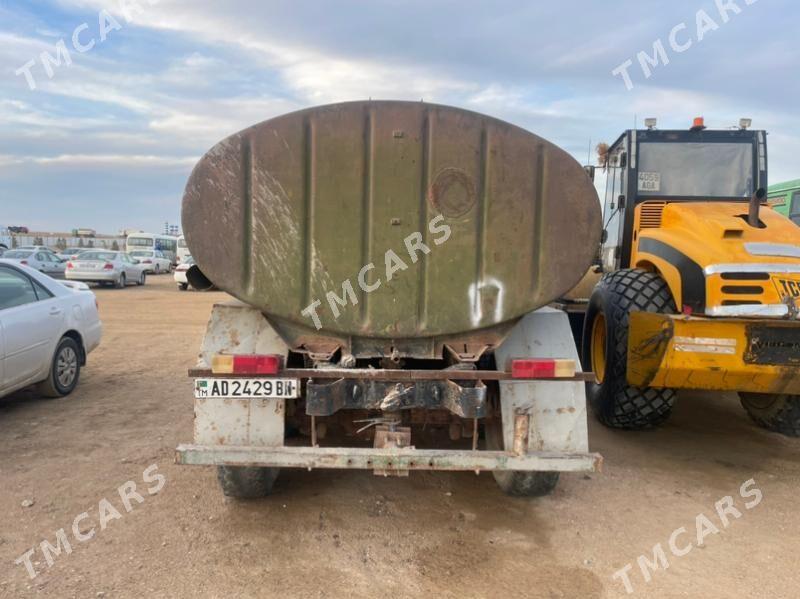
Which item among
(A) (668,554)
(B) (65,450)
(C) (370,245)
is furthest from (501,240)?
(B) (65,450)

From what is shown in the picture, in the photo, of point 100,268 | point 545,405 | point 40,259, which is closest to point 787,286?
point 545,405

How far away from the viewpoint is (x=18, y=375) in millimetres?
5379

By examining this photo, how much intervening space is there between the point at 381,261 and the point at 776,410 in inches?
166

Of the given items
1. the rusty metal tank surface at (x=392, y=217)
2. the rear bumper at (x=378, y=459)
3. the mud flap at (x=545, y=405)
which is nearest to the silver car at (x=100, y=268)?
the rear bumper at (x=378, y=459)

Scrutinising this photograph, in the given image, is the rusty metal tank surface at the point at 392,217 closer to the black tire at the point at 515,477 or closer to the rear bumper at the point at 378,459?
the rear bumper at the point at 378,459

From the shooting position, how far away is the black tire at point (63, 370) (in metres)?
6.00

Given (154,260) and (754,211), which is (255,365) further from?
(154,260)

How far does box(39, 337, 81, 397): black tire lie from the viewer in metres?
6.00

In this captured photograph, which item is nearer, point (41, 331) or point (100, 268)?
point (41, 331)

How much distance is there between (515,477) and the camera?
3.70 m

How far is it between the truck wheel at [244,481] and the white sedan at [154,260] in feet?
94.7

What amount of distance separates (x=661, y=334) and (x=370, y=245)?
2241 millimetres

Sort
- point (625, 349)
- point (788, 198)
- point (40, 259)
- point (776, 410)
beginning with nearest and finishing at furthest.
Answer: point (625, 349), point (776, 410), point (788, 198), point (40, 259)

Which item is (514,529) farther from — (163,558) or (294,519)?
(163,558)
